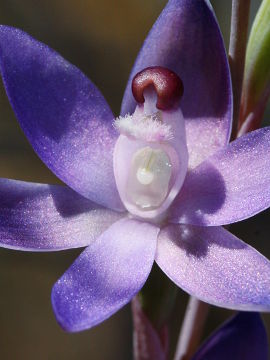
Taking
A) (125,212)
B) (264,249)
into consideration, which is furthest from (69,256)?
(125,212)

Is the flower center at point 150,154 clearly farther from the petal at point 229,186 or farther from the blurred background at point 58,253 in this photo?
the blurred background at point 58,253

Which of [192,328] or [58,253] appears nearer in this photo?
[192,328]

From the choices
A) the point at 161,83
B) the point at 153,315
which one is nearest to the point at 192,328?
the point at 153,315

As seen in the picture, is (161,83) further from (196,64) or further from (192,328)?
(192,328)

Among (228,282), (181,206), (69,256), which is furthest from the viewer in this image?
(69,256)

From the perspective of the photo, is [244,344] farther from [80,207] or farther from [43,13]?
[43,13]

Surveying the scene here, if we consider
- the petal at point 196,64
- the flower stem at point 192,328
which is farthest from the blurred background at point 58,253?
the petal at point 196,64
